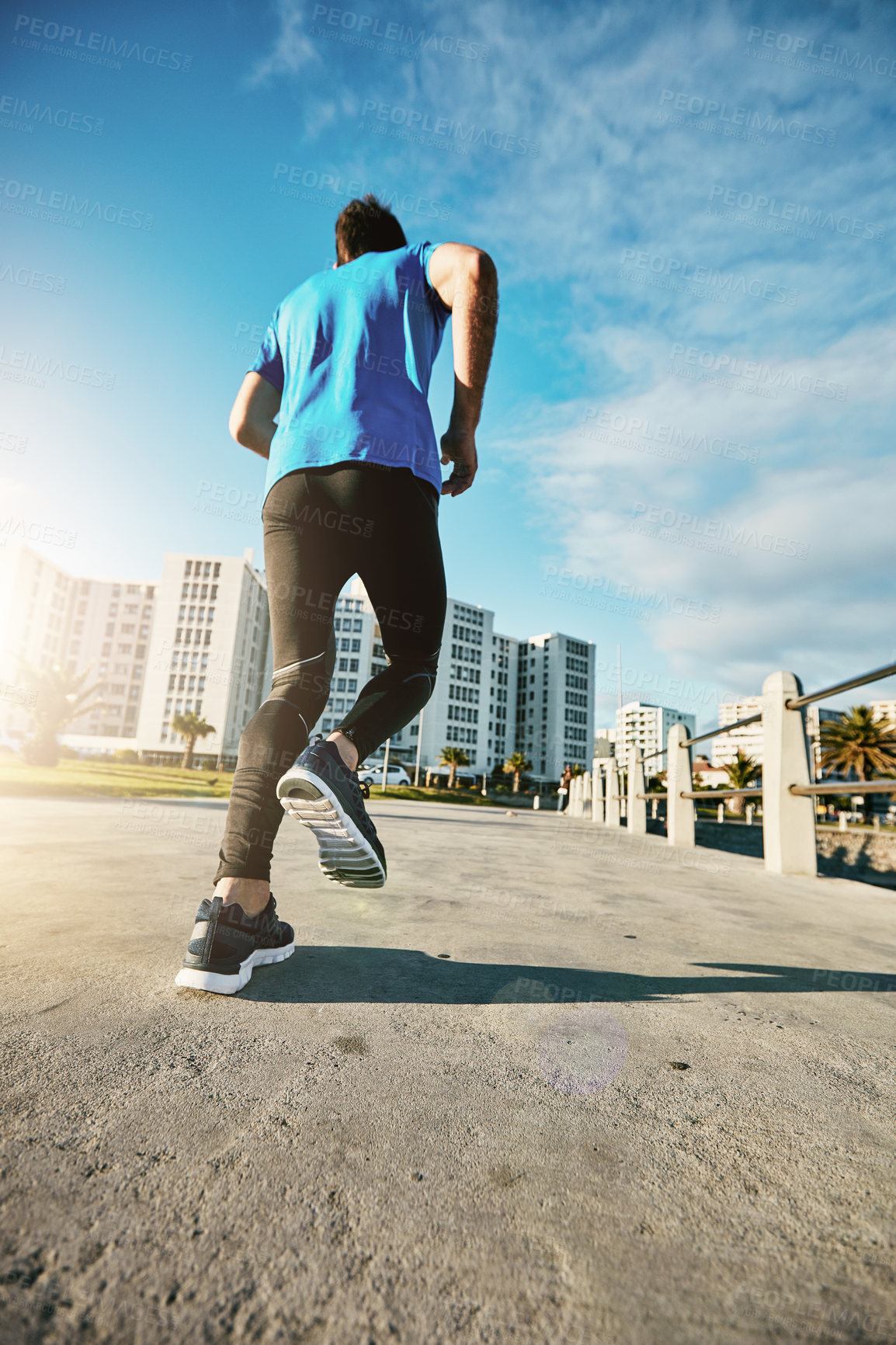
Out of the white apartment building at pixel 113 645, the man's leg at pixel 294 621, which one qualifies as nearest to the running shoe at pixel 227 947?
the man's leg at pixel 294 621

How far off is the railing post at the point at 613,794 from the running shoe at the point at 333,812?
11221 millimetres

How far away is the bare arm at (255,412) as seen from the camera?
Answer: 220 centimetres

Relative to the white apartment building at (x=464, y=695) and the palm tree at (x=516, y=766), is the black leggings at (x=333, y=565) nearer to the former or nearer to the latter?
the palm tree at (x=516, y=766)

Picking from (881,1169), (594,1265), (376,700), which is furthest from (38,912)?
(881,1169)

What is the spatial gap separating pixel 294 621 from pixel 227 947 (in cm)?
86

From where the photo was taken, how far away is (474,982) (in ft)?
5.04

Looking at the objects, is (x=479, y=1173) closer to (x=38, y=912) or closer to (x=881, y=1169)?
(x=881, y=1169)

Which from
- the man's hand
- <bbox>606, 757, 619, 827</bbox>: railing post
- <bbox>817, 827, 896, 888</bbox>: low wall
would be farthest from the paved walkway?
<bbox>817, 827, 896, 888</bbox>: low wall

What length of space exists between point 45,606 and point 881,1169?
9872cm

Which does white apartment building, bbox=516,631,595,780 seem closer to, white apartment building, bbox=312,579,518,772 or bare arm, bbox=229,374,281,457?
white apartment building, bbox=312,579,518,772

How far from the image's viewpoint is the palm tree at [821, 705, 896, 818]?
43.0 metres

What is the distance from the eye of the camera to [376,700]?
6.33 feet

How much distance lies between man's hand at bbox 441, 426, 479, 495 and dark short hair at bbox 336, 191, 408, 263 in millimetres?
754
